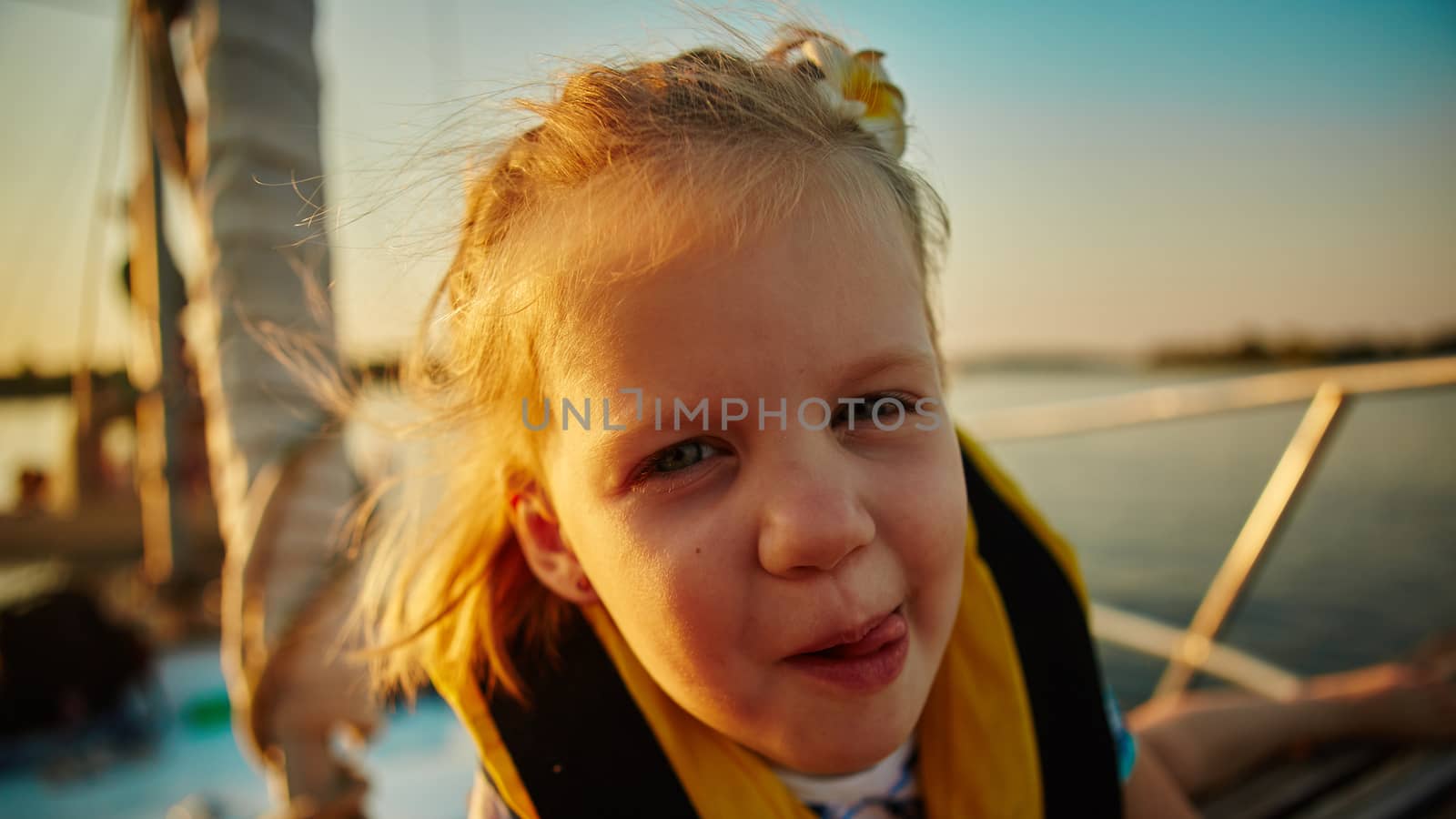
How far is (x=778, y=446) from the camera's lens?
26.5 inches

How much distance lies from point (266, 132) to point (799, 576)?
103 centimetres

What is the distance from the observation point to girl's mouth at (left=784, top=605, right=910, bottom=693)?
72 centimetres

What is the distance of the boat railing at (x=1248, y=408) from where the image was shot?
164 cm

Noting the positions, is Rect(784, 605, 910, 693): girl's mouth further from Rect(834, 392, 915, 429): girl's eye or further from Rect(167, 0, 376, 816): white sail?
Rect(167, 0, 376, 816): white sail

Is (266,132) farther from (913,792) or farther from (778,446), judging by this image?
(913,792)

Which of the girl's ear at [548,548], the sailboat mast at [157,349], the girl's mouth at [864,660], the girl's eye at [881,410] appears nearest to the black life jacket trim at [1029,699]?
the girl's ear at [548,548]

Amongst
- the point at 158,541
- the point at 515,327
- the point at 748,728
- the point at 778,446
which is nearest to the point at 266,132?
the point at 515,327

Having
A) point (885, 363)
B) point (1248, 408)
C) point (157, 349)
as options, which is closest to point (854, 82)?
point (885, 363)

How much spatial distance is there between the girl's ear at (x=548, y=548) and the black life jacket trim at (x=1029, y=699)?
0.35ft

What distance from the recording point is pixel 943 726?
992 millimetres

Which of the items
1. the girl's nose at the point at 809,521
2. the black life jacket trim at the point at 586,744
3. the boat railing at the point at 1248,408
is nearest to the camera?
the girl's nose at the point at 809,521

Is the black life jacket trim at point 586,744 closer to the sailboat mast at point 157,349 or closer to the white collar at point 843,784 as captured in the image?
the white collar at point 843,784

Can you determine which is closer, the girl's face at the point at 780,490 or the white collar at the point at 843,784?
the girl's face at the point at 780,490

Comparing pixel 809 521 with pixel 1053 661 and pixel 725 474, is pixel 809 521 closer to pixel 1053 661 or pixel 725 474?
pixel 725 474
